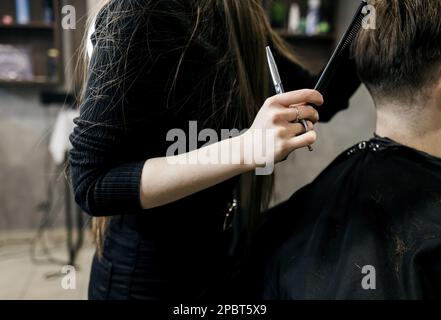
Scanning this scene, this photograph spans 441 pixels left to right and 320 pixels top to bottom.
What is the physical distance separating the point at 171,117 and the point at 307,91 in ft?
Result: 0.89

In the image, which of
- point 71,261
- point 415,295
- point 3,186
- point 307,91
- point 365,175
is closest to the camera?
point 307,91

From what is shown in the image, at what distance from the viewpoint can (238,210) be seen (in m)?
1.07

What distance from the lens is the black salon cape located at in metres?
0.78

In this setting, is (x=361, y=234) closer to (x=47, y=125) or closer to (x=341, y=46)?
(x=341, y=46)

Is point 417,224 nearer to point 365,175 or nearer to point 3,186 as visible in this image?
point 365,175

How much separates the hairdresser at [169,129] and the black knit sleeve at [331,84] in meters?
0.03

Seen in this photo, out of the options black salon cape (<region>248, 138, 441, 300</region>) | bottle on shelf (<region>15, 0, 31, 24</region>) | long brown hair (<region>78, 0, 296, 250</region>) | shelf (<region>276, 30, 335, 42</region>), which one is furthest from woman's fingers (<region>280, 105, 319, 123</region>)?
bottle on shelf (<region>15, 0, 31, 24</region>)

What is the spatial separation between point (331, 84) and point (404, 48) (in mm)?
210

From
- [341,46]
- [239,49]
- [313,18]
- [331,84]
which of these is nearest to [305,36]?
[313,18]

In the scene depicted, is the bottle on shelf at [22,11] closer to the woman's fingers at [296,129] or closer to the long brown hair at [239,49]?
the long brown hair at [239,49]

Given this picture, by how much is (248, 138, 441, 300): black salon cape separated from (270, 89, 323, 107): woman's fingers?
38 cm

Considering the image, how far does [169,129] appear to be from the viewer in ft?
2.53

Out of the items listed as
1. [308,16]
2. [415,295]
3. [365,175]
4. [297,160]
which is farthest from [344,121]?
[415,295]

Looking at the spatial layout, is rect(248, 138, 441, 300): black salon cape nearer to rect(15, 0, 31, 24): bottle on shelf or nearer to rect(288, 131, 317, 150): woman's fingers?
rect(288, 131, 317, 150): woman's fingers
